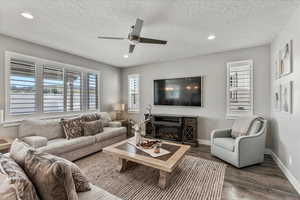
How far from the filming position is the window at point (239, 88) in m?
3.53

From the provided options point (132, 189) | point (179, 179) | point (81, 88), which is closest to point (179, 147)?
point (179, 179)

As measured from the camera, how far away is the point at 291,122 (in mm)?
2174

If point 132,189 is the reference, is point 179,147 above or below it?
above

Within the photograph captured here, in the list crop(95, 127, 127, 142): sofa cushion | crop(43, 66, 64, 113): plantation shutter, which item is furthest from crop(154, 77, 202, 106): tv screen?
crop(43, 66, 64, 113): plantation shutter

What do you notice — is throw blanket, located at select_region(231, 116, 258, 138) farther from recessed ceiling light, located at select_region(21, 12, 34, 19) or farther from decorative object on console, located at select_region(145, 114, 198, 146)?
recessed ceiling light, located at select_region(21, 12, 34, 19)

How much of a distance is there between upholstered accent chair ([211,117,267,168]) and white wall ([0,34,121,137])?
12.8ft

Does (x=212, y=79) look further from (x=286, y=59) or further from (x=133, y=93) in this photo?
(x=133, y=93)

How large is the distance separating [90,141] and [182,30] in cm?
311

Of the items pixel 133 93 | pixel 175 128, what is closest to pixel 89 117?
pixel 133 93

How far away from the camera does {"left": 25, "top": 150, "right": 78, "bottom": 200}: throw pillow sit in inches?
34.8

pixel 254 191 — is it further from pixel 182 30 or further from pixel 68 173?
pixel 182 30

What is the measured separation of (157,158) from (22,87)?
3.26 meters

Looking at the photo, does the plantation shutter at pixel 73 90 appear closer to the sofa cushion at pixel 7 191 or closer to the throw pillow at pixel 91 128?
the throw pillow at pixel 91 128

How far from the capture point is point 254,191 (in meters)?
2.01
